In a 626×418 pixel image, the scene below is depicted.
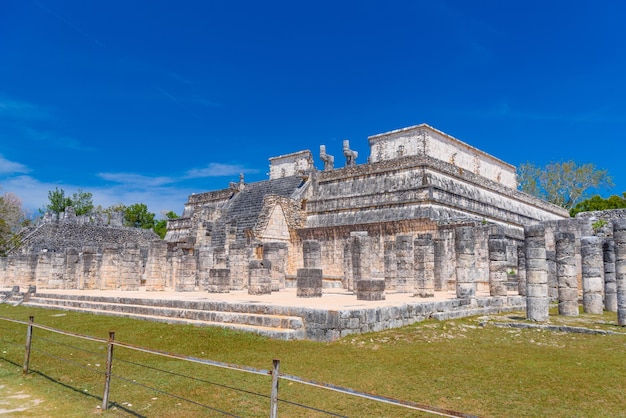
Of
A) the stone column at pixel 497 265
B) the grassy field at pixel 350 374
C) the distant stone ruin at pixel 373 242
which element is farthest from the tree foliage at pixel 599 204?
the grassy field at pixel 350 374

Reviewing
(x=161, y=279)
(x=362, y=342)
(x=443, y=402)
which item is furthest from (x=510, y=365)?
(x=161, y=279)

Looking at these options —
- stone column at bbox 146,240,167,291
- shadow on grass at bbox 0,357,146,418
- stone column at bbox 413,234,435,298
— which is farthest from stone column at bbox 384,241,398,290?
shadow on grass at bbox 0,357,146,418

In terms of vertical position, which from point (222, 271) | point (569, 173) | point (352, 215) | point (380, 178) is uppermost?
point (569, 173)

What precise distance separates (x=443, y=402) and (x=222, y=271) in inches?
491

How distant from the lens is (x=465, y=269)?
548 inches

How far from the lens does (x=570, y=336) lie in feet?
29.5

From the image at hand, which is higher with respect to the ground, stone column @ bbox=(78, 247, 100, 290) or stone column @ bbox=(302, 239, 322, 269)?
stone column @ bbox=(302, 239, 322, 269)

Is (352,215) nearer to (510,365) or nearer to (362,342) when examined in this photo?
(362,342)

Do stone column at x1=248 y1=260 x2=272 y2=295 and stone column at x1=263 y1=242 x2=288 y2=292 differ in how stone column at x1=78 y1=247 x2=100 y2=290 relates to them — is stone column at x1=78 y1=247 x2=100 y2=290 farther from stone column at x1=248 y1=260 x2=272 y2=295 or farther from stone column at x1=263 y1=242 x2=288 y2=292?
stone column at x1=248 y1=260 x2=272 y2=295

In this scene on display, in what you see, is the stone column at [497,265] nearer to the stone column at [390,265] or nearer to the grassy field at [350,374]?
the grassy field at [350,374]

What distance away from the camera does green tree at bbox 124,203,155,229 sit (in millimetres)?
58781

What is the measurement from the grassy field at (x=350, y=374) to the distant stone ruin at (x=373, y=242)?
3975 millimetres

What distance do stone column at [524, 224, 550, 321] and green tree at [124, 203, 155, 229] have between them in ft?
173

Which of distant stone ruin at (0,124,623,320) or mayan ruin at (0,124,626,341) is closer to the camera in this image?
mayan ruin at (0,124,626,341)
